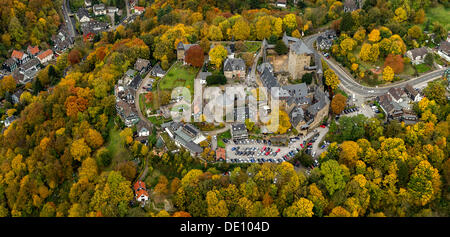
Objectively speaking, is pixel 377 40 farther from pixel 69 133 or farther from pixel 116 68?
pixel 69 133

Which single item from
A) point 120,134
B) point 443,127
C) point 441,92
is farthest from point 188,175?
point 441,92

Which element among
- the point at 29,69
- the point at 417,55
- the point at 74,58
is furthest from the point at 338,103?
A: the point at 29,69

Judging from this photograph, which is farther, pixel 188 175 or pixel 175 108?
pixel 175 108

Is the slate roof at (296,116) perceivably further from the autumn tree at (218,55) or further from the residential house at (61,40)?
the residential house at (61,40)

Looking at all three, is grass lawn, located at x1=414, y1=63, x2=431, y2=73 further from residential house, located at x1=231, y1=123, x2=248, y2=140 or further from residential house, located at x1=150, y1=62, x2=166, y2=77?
residential house, located at x1=150, y1=62, x2=166, y2=77

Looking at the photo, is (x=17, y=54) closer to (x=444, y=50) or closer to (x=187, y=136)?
(x=187, y=136)

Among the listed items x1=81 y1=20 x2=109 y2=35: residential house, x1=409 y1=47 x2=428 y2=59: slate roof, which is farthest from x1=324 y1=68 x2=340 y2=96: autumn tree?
x1=81 y1=20 x2=109 y2=35: residential house
